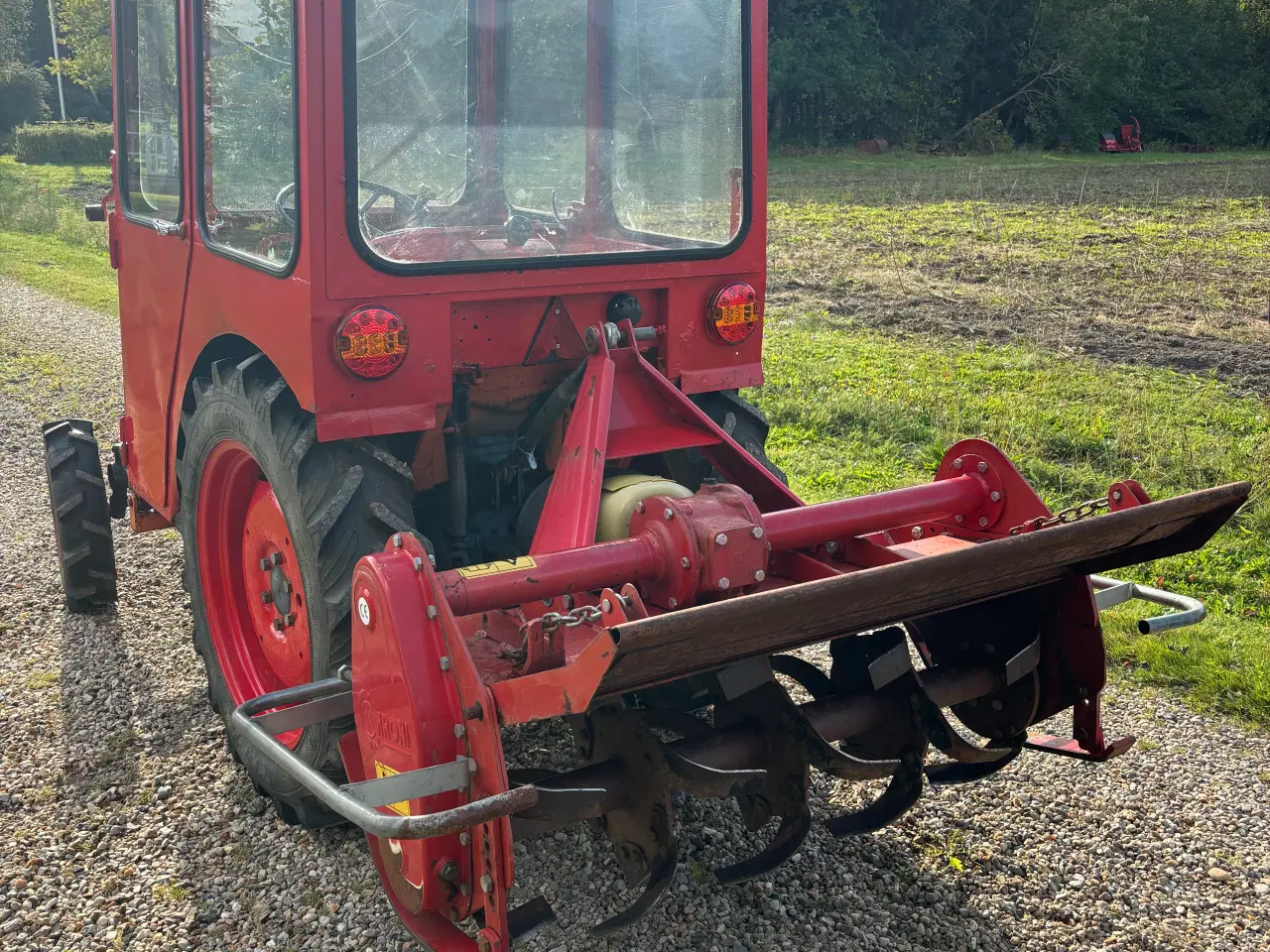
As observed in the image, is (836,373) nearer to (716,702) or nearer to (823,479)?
(823,479)

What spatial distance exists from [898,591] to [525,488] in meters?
1.36

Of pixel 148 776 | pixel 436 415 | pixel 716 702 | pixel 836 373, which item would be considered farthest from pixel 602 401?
pixel 836 373

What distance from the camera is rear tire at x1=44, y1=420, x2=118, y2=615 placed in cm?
464

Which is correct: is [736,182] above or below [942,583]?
above

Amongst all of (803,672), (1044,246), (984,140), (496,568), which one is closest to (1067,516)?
(803,672)

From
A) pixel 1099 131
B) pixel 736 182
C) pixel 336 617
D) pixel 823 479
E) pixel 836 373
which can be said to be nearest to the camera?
pixel 336 617

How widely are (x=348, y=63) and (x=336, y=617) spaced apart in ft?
4.46

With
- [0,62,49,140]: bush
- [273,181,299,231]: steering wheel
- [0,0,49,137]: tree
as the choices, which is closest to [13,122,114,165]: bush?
[0,0,49,137]: tree

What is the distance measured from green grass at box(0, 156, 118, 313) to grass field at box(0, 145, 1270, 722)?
0.06 metres

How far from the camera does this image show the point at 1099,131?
119 feet

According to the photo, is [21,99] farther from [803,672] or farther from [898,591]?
[898,591]

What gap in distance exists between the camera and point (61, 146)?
101 feet

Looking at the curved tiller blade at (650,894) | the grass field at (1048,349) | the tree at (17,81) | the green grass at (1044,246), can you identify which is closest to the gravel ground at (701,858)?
the curved tiller blade at (650,894)

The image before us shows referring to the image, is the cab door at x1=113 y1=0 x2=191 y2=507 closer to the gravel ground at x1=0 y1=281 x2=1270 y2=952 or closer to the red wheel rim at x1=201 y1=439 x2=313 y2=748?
the red wheel rim at x1=201 y1=439 x2=313 y2=748
